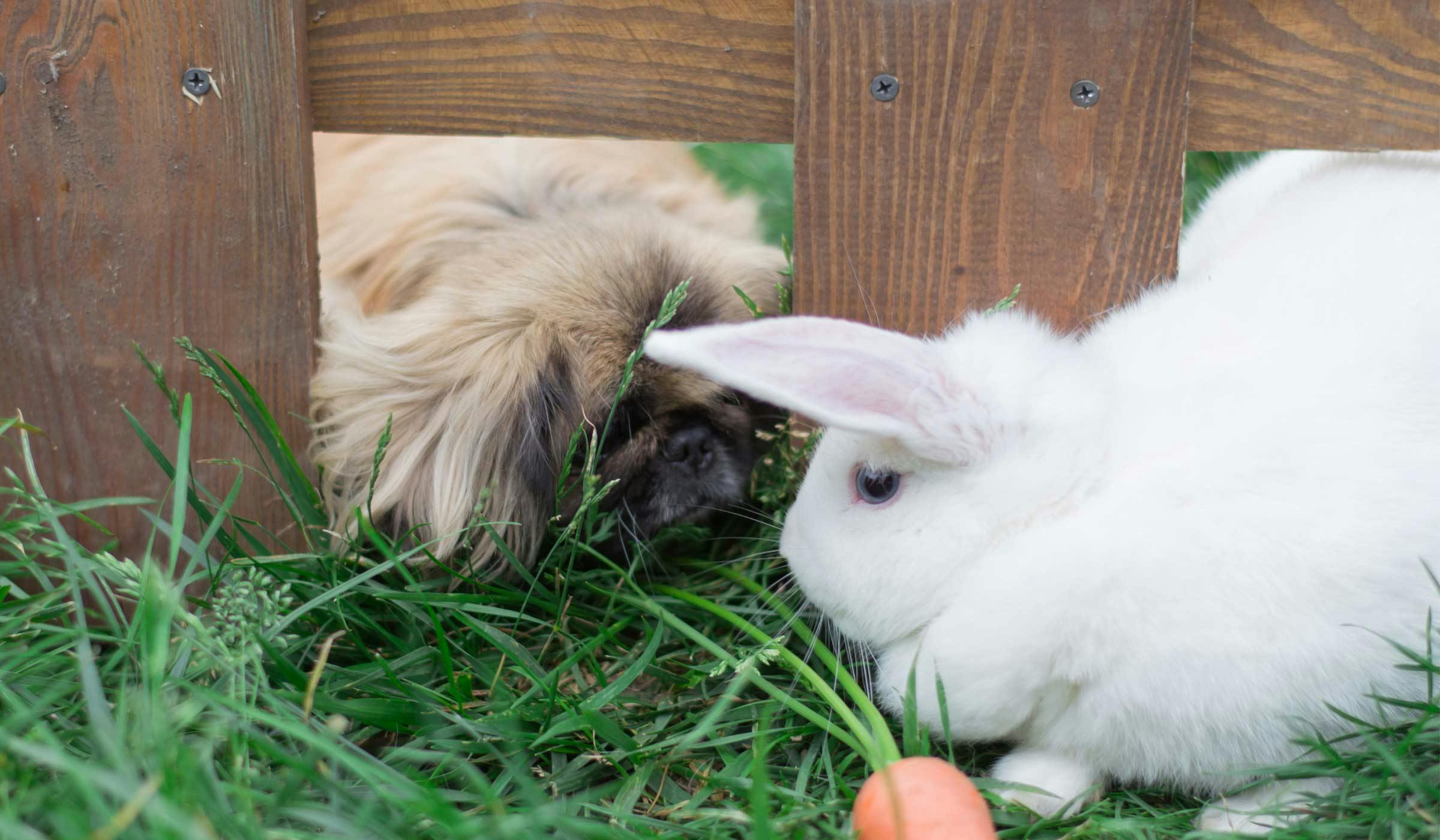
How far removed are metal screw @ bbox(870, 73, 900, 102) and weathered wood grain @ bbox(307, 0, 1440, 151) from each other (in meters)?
0.14

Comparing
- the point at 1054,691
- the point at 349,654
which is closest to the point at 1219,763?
the point at 1054,691

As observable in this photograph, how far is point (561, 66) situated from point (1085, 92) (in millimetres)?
862

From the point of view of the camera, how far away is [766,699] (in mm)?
1720

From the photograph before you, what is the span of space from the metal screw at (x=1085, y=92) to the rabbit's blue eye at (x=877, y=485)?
711 mm

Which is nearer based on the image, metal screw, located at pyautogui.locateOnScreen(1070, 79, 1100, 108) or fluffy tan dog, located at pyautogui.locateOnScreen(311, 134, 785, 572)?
metal screw, located at pyautogui.locateOnScreen(1070, 79, 1100, 108)

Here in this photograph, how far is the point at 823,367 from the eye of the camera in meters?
1.36

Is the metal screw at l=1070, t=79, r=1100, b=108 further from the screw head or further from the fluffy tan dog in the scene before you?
the screw head

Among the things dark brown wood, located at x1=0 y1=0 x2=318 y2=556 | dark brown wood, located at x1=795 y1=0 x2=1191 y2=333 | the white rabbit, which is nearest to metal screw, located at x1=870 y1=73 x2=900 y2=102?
dark brown wood, located at x1=795 y1=0 x2=1191 y2=333

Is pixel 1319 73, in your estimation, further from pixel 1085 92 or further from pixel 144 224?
pixel 144 224

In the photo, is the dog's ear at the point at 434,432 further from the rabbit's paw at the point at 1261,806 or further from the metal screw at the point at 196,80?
the rabbit's paw at the point at 1261,806

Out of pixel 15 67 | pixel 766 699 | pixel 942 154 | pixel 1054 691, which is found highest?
pixel 15 67

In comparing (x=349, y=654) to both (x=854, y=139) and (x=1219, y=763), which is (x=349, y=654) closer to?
(x=854, y=139)

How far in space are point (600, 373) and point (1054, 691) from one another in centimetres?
95

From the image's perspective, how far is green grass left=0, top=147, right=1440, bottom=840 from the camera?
3.87ft
